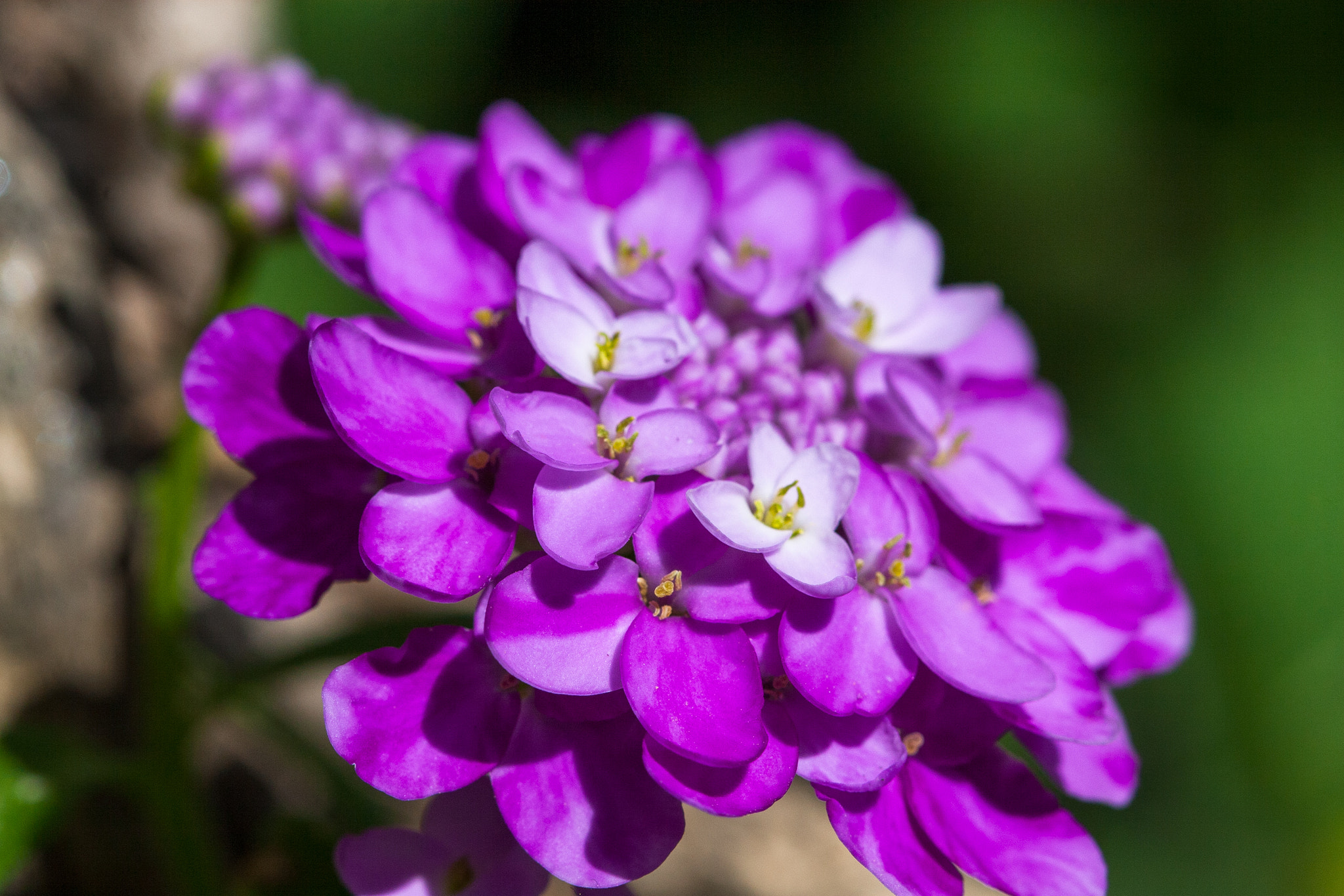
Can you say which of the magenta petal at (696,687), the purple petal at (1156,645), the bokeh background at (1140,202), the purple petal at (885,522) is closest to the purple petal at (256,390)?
the magenta petal at (696,687)

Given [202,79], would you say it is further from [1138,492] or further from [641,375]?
[1138,492]

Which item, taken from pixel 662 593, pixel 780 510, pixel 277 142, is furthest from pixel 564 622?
pixel 277 142

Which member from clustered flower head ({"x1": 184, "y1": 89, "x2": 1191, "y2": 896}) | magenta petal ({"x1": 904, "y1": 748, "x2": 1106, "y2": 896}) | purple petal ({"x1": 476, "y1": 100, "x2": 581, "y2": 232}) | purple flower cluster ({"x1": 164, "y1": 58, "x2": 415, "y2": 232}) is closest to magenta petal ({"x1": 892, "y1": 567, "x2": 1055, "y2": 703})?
clustered flower head ({"x1": 184, "y1": 89, "x2": 1191, "y2": 896})

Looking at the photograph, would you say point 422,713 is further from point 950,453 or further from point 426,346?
point 950,453

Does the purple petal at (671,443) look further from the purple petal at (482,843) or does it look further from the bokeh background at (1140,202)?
the bokeh background at (1140,202)

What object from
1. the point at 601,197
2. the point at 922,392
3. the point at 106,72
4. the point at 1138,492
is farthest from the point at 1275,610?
the point at 106,72
